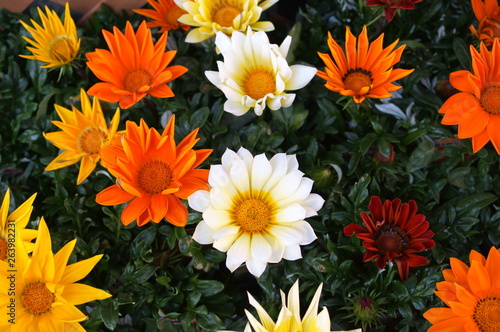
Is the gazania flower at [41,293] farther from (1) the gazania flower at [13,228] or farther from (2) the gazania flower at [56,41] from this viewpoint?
(2) the gazania flower at [56,41]

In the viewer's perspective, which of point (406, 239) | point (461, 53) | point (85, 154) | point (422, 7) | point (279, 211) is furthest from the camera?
point (422, 7)

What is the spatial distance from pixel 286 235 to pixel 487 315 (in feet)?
1.62

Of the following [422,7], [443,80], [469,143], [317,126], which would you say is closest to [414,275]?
[469,143]

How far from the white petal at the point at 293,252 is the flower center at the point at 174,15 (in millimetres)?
838

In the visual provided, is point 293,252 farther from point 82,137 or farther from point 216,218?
point 82,137

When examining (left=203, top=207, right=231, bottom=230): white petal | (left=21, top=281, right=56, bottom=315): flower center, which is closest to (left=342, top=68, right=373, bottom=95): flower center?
(left=203, top=207, right=231, bottom=230): white petal

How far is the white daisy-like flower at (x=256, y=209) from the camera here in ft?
3.58

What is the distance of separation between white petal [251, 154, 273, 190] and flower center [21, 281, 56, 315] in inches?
20.8

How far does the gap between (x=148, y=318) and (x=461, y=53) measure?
1.22 metres

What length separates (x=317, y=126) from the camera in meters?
1.58

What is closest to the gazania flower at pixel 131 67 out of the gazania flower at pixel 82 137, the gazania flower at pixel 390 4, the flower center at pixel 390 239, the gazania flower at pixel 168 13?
the gazania flower at pixel 82 137

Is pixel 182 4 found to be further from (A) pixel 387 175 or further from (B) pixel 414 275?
(B) pixel 414 275

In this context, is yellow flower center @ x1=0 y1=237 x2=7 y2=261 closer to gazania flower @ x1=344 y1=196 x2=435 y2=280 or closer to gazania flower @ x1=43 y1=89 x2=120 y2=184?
gazania flower @ x1=43 y1=89 x2=120 y2=184

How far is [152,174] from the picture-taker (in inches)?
46.6
